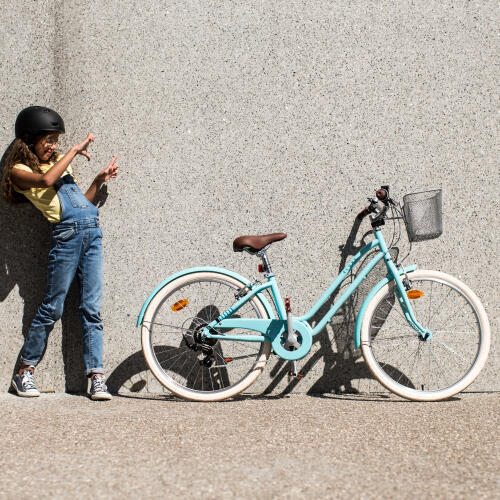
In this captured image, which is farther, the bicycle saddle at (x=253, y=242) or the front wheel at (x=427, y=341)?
the front wheel at (x=427, y=341)

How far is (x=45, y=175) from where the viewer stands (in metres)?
4.10

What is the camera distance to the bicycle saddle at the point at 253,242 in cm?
409

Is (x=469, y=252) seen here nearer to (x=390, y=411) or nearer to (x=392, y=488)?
(x=390, y=411)

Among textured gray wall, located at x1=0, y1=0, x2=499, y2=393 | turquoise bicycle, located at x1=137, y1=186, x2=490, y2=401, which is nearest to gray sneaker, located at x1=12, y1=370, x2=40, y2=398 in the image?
textured gray wall, located at x1=0, y1=0, x2=499, y2=393

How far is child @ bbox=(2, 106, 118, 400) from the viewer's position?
4.27 metres

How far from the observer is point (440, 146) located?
181 inches

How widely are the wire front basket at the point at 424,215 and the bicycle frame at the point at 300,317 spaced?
301mm

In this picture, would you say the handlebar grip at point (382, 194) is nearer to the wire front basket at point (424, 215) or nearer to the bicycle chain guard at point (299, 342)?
the wire front basket at point (424, 215)

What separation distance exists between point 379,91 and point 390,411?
7.12ft

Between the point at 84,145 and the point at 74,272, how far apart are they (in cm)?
84

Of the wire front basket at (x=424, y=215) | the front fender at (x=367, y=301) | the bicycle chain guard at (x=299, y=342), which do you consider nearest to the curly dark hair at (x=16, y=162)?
the bicycle chain guard at (x=299, y=342)

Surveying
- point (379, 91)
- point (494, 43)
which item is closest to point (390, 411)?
point (379, 91)

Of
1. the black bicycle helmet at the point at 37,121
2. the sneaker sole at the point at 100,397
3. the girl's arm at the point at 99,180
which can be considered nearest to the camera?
the black bicycle helmet at the point at 37,121

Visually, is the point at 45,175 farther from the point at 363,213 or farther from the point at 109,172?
the point at 363,213
